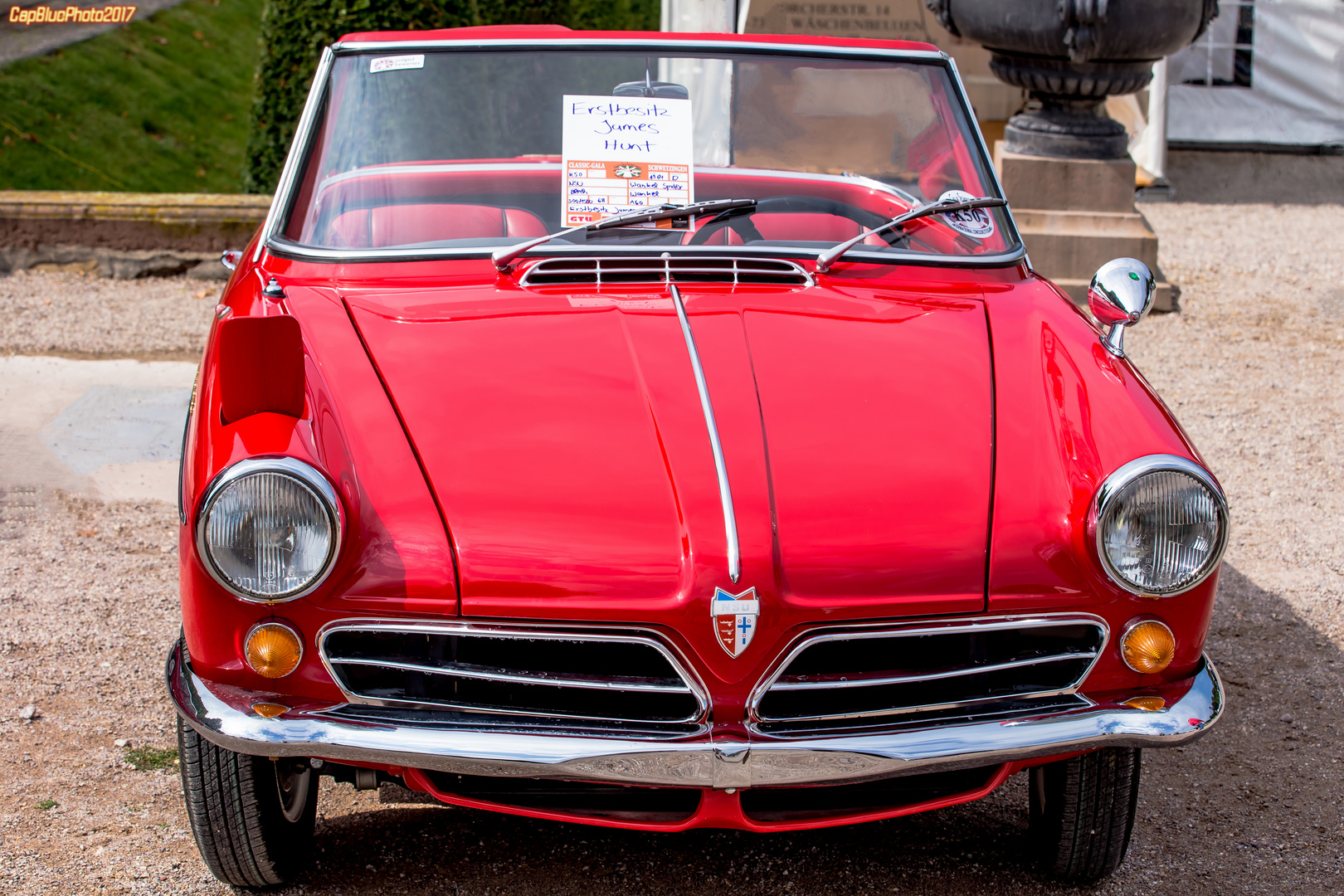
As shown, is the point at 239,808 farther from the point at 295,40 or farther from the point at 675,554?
the point at 295,40

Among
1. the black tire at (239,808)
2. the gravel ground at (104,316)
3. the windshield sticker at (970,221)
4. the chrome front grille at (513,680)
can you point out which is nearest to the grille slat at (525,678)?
the chrome front grille at (513,680)

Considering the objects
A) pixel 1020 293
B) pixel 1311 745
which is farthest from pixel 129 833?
pixel 1311 745


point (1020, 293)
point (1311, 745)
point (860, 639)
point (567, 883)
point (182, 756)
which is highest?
point (1020, 293)

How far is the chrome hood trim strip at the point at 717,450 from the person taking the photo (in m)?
2.06

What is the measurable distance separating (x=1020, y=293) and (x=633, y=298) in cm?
94

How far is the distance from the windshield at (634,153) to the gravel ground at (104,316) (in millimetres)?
Result: 3216

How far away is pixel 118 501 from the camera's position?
4.45m

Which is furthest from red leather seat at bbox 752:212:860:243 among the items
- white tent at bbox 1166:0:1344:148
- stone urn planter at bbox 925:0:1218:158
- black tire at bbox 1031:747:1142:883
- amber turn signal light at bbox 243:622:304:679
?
white tent at bbox 1166:0:1344:148

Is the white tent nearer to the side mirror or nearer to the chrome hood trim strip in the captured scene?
the side mirror

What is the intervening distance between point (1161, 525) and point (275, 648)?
1.59m

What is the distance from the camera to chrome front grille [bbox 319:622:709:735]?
2084mm

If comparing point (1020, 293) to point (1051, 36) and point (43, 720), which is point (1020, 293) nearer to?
point (43, 720)

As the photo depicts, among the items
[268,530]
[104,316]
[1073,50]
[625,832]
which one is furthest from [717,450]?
[1073,50]

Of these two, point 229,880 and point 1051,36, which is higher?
point 1051,36
